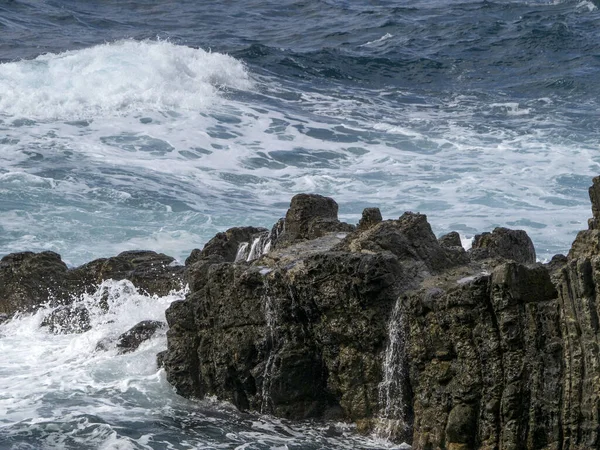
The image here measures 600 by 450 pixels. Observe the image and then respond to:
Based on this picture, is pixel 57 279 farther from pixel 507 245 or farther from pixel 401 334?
pixel 401 334

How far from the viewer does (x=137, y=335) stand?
525 inches

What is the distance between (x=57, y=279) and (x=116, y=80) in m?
14.9

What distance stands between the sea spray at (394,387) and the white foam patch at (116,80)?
1780 cm

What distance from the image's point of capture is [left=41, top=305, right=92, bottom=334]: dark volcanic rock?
14.3 metres

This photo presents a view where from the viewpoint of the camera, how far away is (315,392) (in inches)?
428

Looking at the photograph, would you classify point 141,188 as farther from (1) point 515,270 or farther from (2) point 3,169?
(1) point 515,270

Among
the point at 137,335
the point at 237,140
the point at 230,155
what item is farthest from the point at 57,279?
the point at 237,140

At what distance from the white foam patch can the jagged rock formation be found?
→ 15.1 metres

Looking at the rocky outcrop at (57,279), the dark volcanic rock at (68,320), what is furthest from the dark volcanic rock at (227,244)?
the dark volcanic rock at (68,320)

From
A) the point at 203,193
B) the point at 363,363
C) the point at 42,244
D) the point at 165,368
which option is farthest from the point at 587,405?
the point at 203,193

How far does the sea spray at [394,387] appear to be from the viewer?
33.3 ft

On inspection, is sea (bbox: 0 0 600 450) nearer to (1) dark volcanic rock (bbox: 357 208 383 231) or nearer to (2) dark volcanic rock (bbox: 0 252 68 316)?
(2) dark volcanic rock (bbox: 0 252 68 316)

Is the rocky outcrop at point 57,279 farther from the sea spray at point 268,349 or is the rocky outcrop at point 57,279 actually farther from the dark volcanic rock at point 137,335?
the sea spray at point 268,349

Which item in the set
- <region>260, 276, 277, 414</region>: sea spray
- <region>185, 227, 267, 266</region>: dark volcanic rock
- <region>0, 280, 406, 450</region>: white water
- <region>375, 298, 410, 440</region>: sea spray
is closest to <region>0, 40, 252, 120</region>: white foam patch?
<region>185, 227, 267, 266</region>: dark volcanic rock
